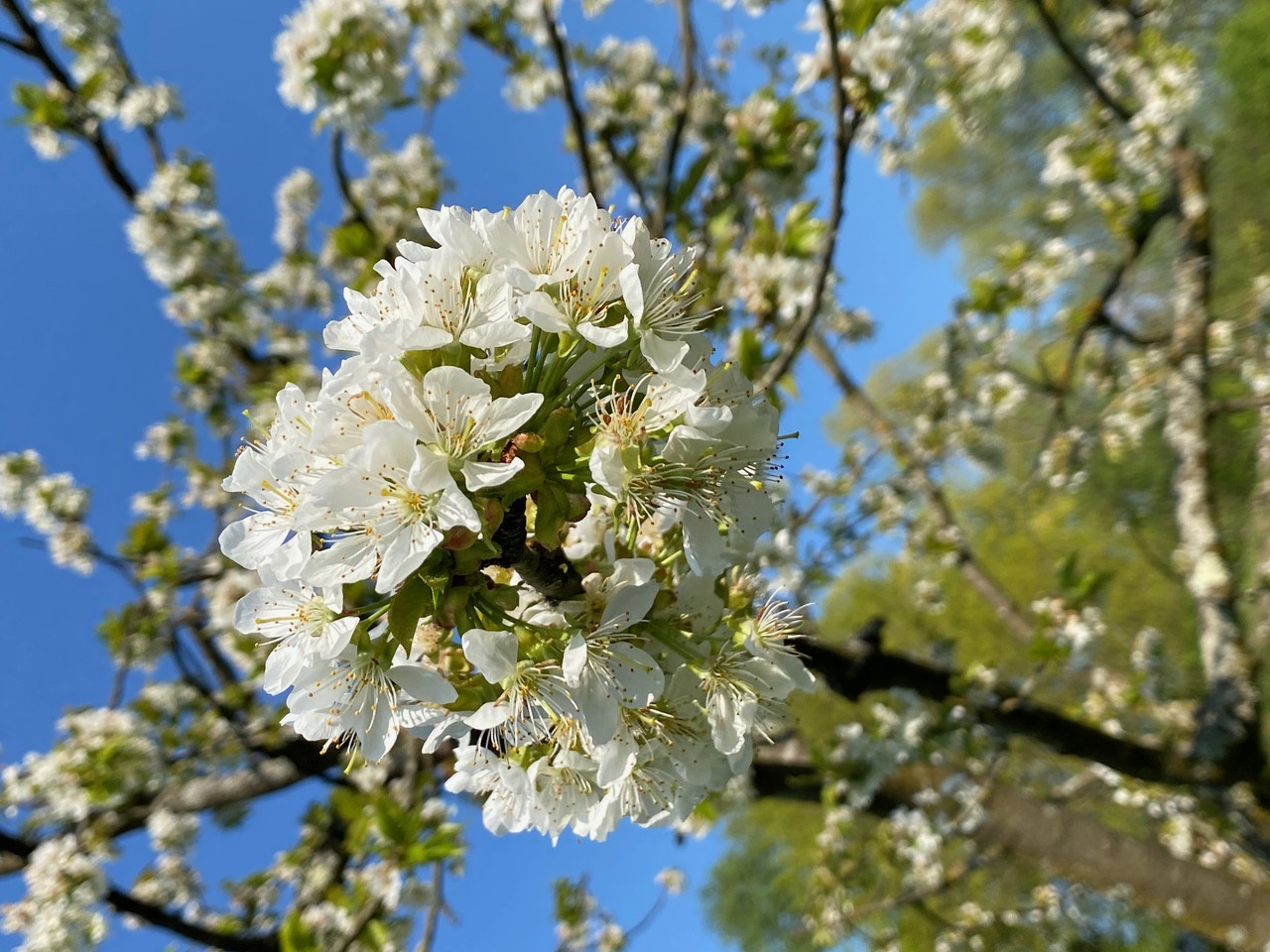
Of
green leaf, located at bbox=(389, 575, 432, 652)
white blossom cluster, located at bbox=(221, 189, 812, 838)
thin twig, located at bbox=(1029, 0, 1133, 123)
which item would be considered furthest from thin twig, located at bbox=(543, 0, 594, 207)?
thin twig, located at bbox=(1029, 0, 1133, 123)

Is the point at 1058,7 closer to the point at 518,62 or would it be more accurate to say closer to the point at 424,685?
the point at 518,62

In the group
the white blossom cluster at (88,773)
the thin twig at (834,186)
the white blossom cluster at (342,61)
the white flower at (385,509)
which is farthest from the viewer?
the white blossom cluster at (88,773)

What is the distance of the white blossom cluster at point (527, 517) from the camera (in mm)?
730

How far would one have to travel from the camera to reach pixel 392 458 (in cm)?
71

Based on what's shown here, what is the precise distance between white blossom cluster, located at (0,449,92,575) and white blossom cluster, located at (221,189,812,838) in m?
5.04

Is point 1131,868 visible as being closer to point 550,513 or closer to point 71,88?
point 550,513

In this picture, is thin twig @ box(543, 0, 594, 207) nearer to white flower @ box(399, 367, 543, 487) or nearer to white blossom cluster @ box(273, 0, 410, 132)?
white blossom cluster @ box(273, 0, 410, 132)

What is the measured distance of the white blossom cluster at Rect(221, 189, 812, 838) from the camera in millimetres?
730

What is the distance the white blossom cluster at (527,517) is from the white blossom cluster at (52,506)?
5038 millimetres

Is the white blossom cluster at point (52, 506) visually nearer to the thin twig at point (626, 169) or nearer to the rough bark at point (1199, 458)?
the thin twig at point (626, 169)

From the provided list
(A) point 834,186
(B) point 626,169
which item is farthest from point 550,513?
(B) point 626,169

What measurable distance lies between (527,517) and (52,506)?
5387 mm

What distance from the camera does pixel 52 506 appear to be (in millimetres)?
4750

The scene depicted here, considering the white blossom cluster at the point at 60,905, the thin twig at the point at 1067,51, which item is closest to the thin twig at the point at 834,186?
the thin twig at the point at 1067,51
